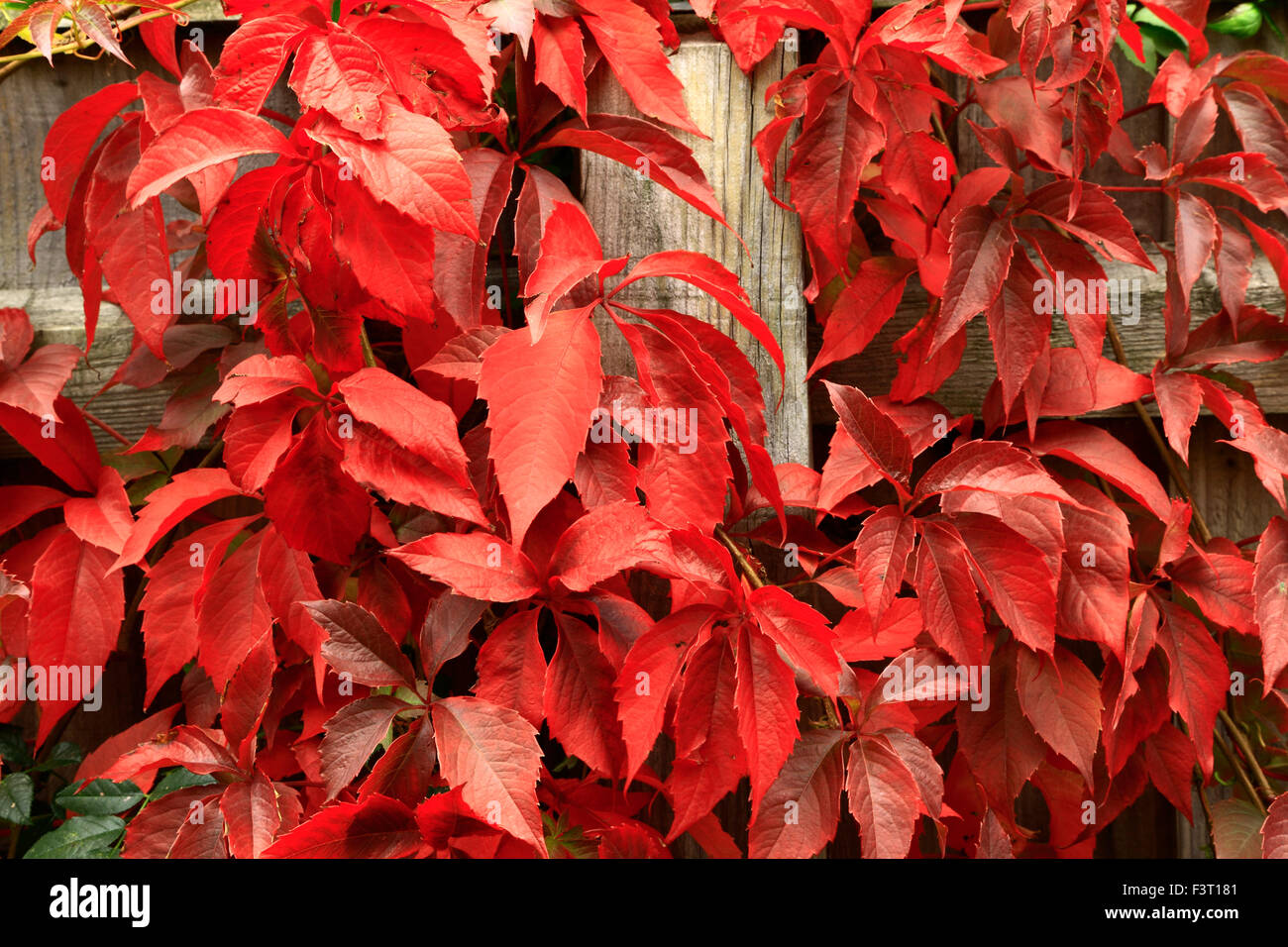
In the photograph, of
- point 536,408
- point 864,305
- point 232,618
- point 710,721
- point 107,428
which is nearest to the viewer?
point 536,408

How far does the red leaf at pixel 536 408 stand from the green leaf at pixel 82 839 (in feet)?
2.24

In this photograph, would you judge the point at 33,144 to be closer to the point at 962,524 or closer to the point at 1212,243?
the point at 962,524

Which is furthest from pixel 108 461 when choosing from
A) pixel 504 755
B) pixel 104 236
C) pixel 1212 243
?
pixel 1212 243

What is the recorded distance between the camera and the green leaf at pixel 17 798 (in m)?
1.09

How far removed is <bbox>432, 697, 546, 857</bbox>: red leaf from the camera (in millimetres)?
783

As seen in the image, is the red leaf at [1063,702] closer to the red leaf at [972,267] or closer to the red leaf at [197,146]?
the red leaf at [972,267]

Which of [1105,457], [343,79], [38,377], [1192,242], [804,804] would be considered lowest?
[804,804]

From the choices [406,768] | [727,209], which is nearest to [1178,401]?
[727,209]

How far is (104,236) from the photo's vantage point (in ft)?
3.23

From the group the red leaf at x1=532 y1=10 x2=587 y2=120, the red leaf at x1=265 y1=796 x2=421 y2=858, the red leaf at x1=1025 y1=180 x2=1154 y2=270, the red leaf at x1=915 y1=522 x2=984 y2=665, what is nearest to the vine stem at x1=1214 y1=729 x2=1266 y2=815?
the red leaf at x1=915 y1=522 x2=984 y2=665

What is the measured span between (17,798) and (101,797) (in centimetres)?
13

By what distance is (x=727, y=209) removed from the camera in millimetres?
1104

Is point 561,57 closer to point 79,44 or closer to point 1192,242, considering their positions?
point 79,44

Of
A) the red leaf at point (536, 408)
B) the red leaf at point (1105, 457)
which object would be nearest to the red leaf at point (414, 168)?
the red leaf at point (536, 408)
